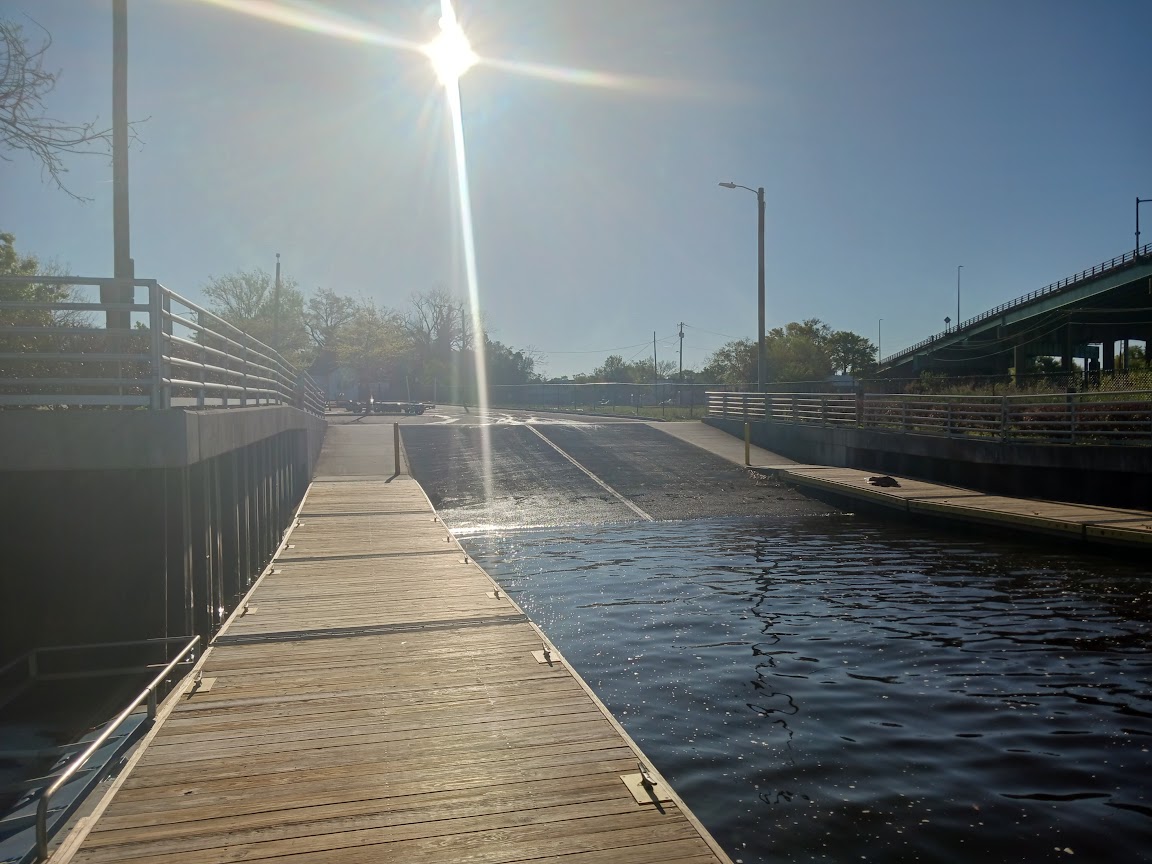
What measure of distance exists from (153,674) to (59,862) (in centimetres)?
519

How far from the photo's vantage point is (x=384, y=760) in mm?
5723

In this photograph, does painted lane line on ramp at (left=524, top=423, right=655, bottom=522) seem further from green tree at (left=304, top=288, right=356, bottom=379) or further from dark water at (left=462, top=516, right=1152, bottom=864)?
green tree at (left=304, top=288, right=356, bottom=379)

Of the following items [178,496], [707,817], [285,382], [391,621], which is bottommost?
[707,817]

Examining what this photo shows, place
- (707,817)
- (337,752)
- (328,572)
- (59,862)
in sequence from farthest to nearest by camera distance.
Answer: (328,572)
(707,817)
(337,752)
(59,862)

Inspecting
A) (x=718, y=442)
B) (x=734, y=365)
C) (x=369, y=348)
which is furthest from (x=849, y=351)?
(x=718, y=442)

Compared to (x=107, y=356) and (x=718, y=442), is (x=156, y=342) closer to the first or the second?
(x=107, y=356)

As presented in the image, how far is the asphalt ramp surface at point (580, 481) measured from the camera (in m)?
23.2

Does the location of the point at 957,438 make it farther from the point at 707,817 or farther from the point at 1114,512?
the point at 707,817

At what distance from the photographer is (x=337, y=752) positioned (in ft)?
19.2

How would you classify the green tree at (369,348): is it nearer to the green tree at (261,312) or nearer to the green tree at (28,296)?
the green tree at (261,312)

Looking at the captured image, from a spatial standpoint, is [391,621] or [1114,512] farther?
[1114,512]

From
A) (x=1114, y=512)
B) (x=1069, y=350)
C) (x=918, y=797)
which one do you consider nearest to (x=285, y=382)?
(x=1114, y=512)

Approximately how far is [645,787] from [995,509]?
1562 cm

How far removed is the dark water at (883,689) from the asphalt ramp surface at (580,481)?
19.2 ft
